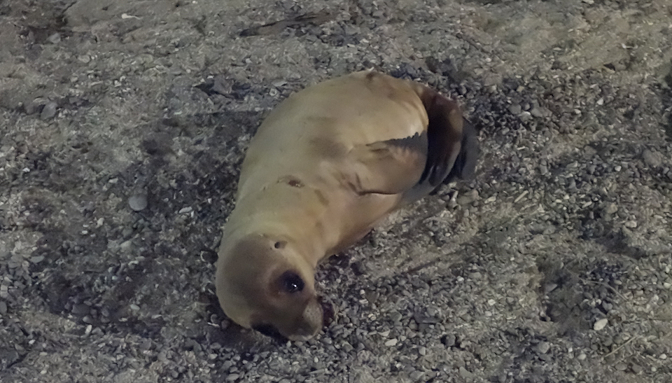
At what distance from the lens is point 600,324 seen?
3.45m

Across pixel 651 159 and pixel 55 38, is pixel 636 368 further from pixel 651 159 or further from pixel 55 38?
pixel 55 38

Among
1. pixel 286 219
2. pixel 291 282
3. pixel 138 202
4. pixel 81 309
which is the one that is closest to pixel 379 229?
pixel 286 219

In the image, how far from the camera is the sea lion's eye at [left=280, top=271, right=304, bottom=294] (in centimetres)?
320

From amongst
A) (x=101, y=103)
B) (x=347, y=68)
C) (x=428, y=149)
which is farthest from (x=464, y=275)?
(x=101, y=103)

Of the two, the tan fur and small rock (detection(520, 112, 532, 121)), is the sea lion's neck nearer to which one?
the tan fur

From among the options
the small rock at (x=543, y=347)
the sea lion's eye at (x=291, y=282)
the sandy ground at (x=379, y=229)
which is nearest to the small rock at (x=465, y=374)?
the sandy ground at (x=379, y=229)

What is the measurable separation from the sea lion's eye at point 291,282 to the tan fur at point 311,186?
24 millimetres

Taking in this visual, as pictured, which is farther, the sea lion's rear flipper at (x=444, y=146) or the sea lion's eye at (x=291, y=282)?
the sea lion's rear flipper at (x=444, y=146)

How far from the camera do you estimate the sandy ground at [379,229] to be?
3.46 m

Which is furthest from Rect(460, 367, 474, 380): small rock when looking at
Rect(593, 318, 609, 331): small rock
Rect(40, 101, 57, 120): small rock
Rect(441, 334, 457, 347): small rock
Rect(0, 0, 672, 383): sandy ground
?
Rect(40, 101, 57, 120): small rock

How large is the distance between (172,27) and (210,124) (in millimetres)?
962

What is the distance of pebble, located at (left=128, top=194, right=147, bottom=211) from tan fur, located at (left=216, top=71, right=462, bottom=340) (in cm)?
62

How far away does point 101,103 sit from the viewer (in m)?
4.63

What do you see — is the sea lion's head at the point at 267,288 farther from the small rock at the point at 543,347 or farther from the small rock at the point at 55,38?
the small rock at the point at 55,38
